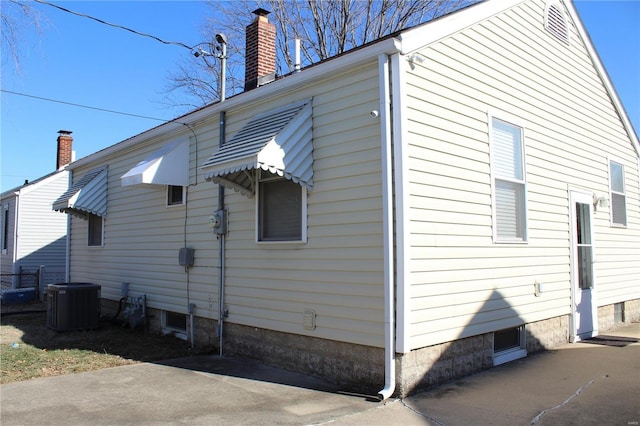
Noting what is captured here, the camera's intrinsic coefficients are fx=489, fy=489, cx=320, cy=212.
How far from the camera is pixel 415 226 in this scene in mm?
→ 5633

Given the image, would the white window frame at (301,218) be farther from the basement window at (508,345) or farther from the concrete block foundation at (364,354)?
the basement window at (508,345)

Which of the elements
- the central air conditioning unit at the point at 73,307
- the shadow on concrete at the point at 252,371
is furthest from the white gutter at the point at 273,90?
the shadow on concrete at the point at 252,371

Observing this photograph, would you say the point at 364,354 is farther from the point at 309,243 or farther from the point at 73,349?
the point at 73,349

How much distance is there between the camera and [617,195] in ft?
34.4

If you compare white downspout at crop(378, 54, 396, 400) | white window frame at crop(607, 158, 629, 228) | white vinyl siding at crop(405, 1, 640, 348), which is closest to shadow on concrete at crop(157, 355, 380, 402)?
white downspout at crop(378, 54, 396, 400)

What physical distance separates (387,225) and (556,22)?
20.0 ft

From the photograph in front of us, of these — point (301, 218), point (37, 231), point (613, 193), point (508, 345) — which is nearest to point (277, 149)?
point (301, 218)

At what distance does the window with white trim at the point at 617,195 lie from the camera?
10.3m

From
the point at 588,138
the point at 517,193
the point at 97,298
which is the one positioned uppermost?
the point at 588,138

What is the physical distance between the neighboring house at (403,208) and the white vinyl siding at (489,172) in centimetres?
3

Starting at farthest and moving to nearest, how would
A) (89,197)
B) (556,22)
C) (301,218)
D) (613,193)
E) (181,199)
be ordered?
(89,197), (613,193), (181,199), (556,22), (301,218)

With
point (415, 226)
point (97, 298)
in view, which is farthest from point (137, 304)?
point (415, 226)

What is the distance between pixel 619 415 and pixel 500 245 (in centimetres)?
267

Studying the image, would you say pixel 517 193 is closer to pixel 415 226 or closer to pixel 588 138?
pixel 415 226
